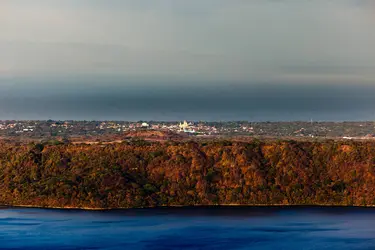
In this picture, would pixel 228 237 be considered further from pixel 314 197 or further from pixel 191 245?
pixel 314 197

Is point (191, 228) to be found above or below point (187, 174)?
below

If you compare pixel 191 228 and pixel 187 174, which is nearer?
pixel 191 228

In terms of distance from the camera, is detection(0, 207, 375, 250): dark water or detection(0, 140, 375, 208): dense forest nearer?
detection(0, 207, 375, 250): dark water

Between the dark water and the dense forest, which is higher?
the dense forest

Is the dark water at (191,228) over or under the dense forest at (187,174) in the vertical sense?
under
